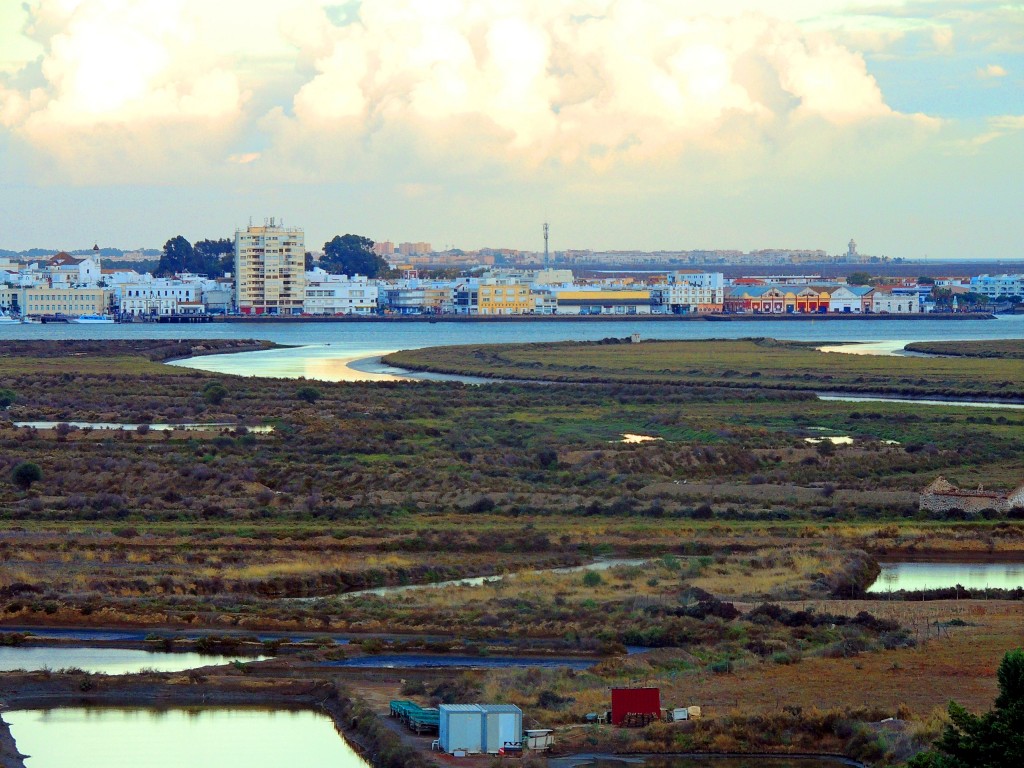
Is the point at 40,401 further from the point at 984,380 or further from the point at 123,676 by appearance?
the point at 123,676

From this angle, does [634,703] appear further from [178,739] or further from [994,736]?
[994,736]

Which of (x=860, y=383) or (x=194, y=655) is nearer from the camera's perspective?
(x=194, y=655)

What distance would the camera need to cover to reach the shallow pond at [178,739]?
1484 centimetres

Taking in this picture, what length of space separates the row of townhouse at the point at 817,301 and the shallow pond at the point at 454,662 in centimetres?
16095

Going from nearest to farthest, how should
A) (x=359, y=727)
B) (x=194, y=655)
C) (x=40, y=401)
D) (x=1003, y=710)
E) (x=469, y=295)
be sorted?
(x=1003, y=710)
(x=359, y=727)
(x=194, y=655)
(x=40, y=401)
(x=469, y=295)

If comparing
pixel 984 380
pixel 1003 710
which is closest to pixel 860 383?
pixel 984 380

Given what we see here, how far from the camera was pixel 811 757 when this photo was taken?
14336 millimetres

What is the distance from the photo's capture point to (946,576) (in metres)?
24.2

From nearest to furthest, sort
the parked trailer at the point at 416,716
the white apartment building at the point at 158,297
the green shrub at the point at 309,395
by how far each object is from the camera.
A: the parked trailer at the point at 416,716 → the green shrub at the point at 309,395 → the white apartment building at the point at 158,297

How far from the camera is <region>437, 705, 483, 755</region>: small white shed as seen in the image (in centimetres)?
1428

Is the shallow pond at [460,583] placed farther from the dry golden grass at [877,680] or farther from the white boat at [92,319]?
the white boat at [92,319]

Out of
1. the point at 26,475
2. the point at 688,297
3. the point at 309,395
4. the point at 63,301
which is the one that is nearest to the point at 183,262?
the point at 63,301

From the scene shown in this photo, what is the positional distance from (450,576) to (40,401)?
34.2 meters

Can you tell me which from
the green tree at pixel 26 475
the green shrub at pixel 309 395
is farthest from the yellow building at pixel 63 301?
the green tree at pixel 26 475
